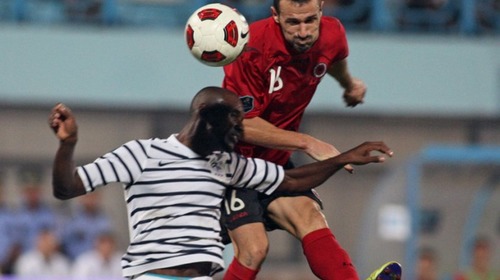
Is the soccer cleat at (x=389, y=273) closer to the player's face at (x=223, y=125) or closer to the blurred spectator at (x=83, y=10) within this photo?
the player's face at (x=223, y=125)

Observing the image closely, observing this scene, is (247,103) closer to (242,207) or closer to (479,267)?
(242,207)

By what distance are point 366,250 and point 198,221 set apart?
28.0 ft

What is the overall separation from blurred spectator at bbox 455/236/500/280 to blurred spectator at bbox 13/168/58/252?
4.18 meters

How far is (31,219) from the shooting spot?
45.9 feet

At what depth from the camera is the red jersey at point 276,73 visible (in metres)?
7.21

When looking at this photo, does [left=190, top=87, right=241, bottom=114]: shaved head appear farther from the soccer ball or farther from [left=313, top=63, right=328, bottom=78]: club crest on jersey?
[left=313, top=63, right=328, bottom=78]: club crest on jersey

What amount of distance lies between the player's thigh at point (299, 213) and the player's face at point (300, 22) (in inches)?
31.0

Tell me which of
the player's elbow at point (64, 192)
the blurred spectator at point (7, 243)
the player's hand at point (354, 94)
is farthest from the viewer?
the blurred spectator at point (7, 243)

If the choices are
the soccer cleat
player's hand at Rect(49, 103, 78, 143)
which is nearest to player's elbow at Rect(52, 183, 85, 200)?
player's hand at Rect(49, 103, 78, 143)

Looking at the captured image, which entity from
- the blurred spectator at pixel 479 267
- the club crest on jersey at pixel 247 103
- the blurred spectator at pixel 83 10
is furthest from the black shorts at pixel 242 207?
the blurred spectator at pixel 83 10

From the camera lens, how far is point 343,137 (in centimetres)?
1711

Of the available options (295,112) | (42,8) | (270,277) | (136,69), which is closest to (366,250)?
(270,277)

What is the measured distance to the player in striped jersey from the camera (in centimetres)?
632

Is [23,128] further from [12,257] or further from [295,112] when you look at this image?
[295,112]
